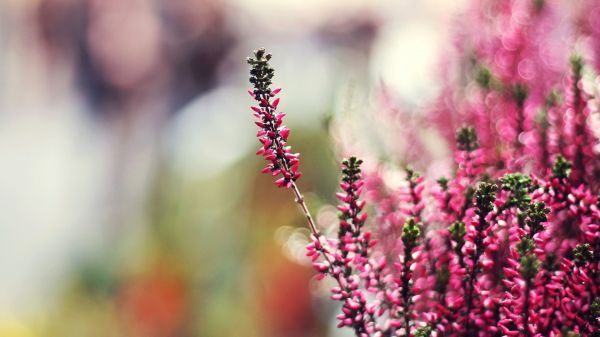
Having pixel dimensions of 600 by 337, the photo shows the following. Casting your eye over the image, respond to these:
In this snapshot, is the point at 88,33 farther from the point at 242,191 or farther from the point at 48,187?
the point at 242,191

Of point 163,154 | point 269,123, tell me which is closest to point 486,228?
point 269,123

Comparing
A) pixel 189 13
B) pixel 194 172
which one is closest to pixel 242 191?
pixel 194 172

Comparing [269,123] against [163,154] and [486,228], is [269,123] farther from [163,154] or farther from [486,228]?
[163,154]

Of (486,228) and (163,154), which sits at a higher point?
(163,154)

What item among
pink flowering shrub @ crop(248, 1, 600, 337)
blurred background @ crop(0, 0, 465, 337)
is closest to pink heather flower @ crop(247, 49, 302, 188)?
pink flowering shrub @ crop(248, 1, 600, 337)

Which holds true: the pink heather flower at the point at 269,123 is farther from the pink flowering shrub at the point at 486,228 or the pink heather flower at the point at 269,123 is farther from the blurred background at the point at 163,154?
the blurred background at the point at 163,154

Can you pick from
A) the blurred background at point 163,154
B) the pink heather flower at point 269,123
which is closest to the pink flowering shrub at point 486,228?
the pink heather flower at point 269,123
